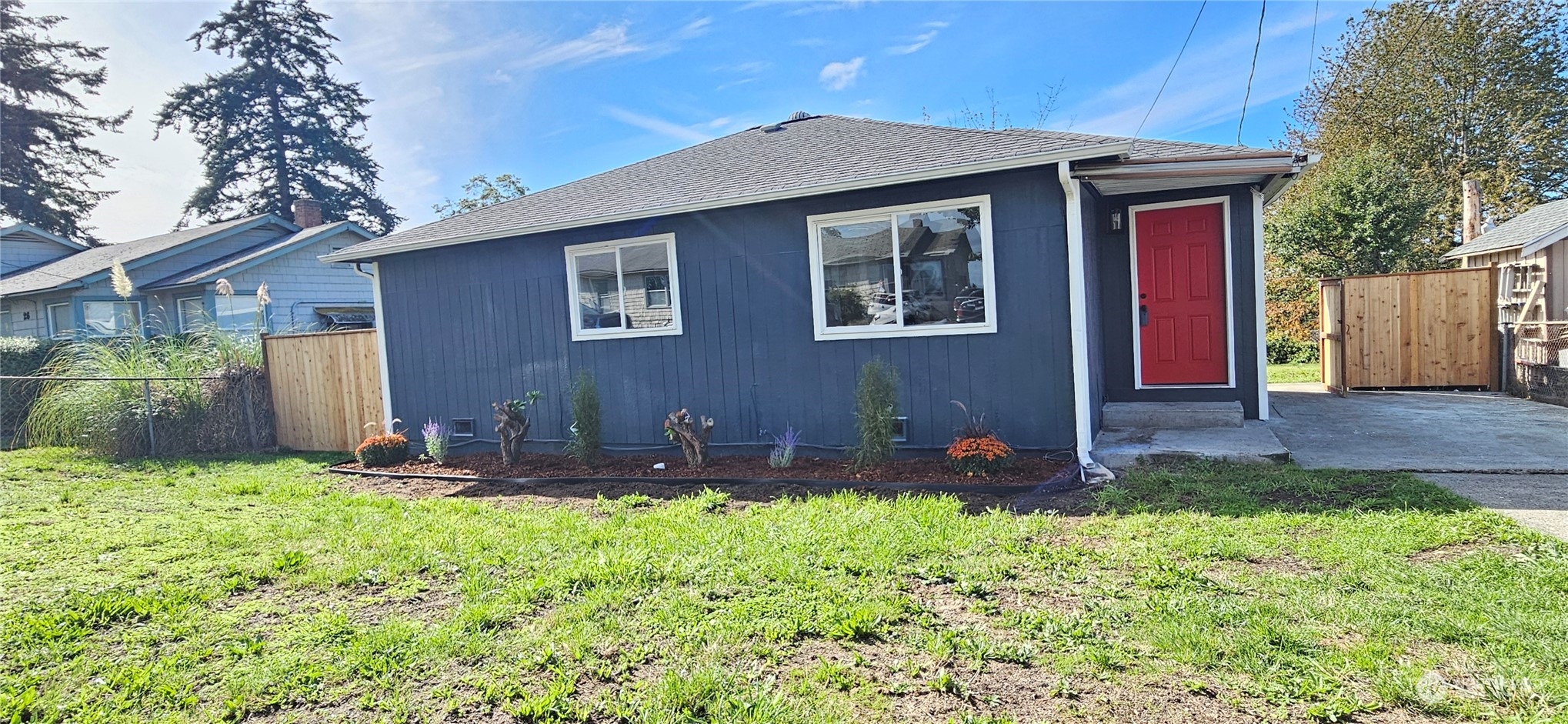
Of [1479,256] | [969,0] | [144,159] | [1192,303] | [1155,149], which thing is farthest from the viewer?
[144,159]

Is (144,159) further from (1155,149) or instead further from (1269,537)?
(1269,537)

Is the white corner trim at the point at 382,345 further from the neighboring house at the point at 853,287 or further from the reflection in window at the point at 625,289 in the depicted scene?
the reflection in window at the point at 625,289

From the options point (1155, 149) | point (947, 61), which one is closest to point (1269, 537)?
point (1155, 149)

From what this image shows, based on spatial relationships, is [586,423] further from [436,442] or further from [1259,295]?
[1259,295]

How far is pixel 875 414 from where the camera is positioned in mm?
5984

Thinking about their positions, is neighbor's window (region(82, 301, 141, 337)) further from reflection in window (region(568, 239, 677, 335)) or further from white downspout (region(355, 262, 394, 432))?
reflection in window (region(568, 239, 677, 335))

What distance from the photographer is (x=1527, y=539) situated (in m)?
3.56

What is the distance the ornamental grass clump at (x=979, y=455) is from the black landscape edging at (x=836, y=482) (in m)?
0.19

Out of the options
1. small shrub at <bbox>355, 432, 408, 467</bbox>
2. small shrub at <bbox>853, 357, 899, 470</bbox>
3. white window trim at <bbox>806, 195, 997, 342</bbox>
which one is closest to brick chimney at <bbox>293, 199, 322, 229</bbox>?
small shrub at <bbox>355, 432, 408, 467</bbox>

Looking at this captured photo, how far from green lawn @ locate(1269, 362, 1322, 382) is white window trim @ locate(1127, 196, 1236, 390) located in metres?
5.89

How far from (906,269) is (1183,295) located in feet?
10.1

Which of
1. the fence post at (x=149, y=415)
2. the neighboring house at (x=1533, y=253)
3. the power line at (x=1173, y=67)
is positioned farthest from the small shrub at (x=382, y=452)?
the neighboring house at (x=1533, y=253)

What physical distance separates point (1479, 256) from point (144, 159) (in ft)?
125

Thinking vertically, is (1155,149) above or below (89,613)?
above
